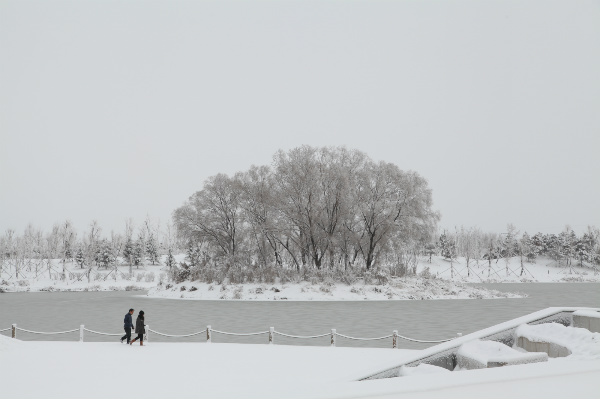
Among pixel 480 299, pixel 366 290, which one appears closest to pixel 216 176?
pixel 366 290

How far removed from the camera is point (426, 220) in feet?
177

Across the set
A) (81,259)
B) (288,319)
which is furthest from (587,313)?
(81,259)

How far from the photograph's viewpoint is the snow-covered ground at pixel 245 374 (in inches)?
235

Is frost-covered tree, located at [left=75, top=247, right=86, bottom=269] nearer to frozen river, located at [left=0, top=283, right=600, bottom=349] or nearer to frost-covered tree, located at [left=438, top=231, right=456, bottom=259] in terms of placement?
frozen river, located at [left=0, top=283, right=600, bottom=349]

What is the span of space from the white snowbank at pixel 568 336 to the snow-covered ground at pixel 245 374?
4.02 ft

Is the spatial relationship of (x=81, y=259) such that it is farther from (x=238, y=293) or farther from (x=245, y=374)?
(x=245, y=374)

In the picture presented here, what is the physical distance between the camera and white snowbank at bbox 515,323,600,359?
8.95m

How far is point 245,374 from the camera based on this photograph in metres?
12.7

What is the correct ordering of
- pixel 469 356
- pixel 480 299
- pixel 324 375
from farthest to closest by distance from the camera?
pixel 480 299
pixel 324 375
pixel 469 356

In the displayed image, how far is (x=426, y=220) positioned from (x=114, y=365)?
144 feet

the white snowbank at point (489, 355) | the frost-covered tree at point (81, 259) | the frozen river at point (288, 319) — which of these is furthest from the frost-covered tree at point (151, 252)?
the white snowbank at point (489, 355)

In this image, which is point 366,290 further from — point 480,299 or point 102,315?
→ point 102,315

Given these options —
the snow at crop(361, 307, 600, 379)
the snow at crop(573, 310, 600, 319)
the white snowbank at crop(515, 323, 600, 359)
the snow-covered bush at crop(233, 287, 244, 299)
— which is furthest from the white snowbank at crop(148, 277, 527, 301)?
the white snowbank at crop(515, 323, 600, 359)

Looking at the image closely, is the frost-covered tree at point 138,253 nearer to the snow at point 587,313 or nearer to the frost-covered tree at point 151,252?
the frost-covered tree at point 151,252
